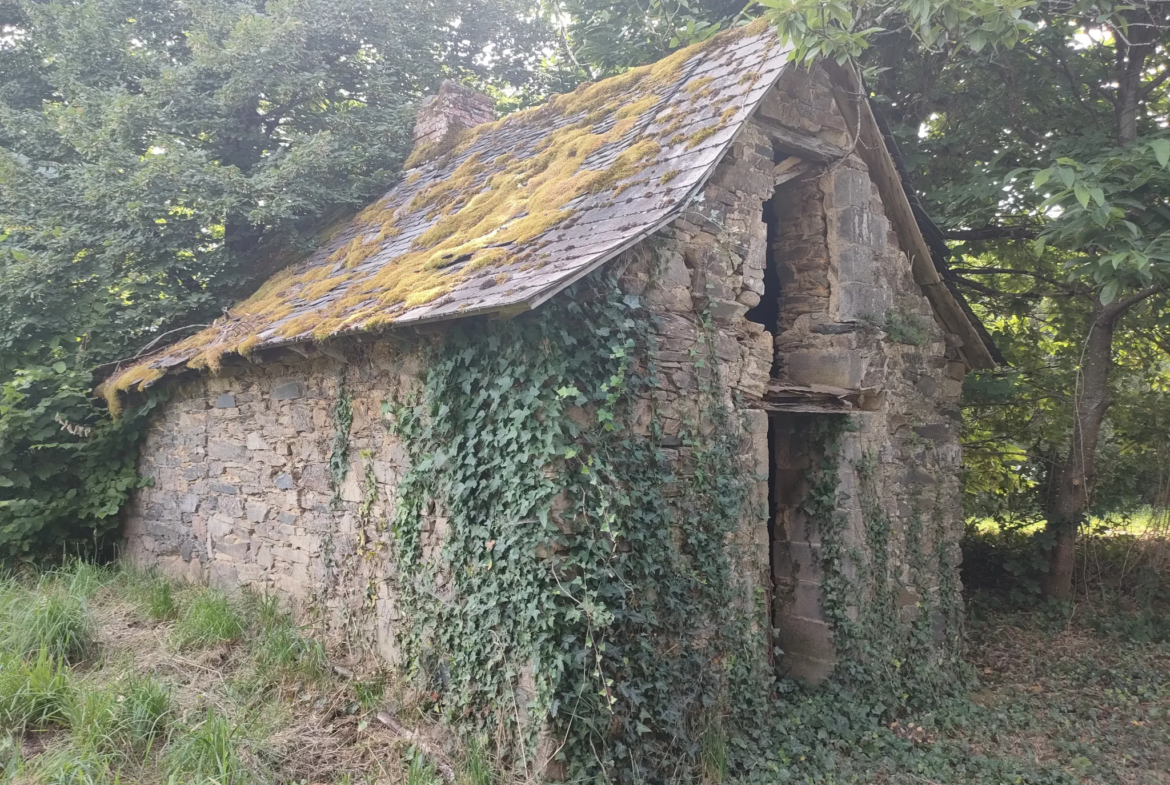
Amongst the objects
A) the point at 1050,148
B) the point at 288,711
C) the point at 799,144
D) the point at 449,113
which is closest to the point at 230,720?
the point at 288,711

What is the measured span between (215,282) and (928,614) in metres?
8.05

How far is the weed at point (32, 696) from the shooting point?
418cm

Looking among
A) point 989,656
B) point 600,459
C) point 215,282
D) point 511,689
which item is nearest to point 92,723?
point 511,689

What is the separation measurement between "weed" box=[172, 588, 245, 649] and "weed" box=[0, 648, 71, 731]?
0.98 metres

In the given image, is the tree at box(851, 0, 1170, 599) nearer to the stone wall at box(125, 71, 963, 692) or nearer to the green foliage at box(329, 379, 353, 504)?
the stone wall at box(125, 71, 963, 692)

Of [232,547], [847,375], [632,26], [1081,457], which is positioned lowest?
[232,547]

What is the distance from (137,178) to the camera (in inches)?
306

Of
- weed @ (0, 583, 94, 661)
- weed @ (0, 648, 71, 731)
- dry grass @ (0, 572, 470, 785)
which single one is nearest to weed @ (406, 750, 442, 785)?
dry grass @ (0, 572, 470, 785)

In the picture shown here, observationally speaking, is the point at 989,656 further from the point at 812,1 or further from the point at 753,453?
the point at 812,1

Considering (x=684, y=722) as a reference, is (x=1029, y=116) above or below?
above

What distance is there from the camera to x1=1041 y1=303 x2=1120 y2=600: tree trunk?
296 inches

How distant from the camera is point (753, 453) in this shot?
16.6 feet

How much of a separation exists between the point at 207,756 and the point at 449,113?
774cm

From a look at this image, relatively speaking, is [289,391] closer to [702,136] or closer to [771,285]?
[702,136]
